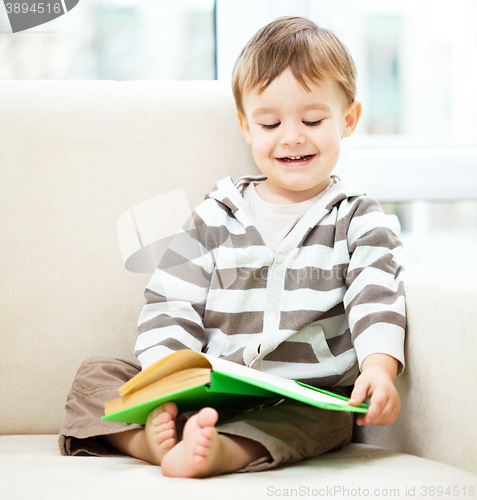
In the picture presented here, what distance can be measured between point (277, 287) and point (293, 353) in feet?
0.34

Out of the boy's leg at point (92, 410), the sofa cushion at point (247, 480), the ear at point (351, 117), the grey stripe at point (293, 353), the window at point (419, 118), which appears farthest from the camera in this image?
the window at point (419, 118)

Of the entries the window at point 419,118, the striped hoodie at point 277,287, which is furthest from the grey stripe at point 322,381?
the window at point 419,118

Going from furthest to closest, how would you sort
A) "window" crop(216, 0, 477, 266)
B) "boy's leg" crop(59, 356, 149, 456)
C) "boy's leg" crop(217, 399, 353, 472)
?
"window" crop(216, 0, 477, 266)
"boy's leg" crop(59, 356, 149, 456)
"boy's leg" crop(217, 399, 353, 472)

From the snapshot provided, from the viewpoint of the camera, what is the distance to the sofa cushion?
51 centimetres

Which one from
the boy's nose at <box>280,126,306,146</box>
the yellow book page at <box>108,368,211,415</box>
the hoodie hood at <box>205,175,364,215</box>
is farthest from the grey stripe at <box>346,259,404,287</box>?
the yellow book page at <box>108,368,211,415</box>

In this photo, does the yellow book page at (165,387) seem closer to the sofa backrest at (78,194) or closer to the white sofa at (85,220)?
the white sofa at (85,220)

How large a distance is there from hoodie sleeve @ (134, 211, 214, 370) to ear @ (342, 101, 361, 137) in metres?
0.31

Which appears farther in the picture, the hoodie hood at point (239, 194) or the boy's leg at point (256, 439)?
the hoodie hood at point (239, 194)

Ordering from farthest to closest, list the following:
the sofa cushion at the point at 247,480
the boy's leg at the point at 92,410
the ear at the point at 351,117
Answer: the ear at the point at 351,117
the boy's leg at the point at 92,410
the sofa cushion at the point at 247,480

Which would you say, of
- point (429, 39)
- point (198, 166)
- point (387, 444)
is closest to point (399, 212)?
point (429, 39)

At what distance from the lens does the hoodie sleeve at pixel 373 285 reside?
27.8 inches

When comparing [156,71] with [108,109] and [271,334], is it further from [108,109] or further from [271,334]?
[271,334]

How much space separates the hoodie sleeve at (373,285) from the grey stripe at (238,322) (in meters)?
0.14

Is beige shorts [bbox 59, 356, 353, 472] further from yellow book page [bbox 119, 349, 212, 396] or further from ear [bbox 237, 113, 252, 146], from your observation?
ear [bbox 237, 113, 252, 146]
